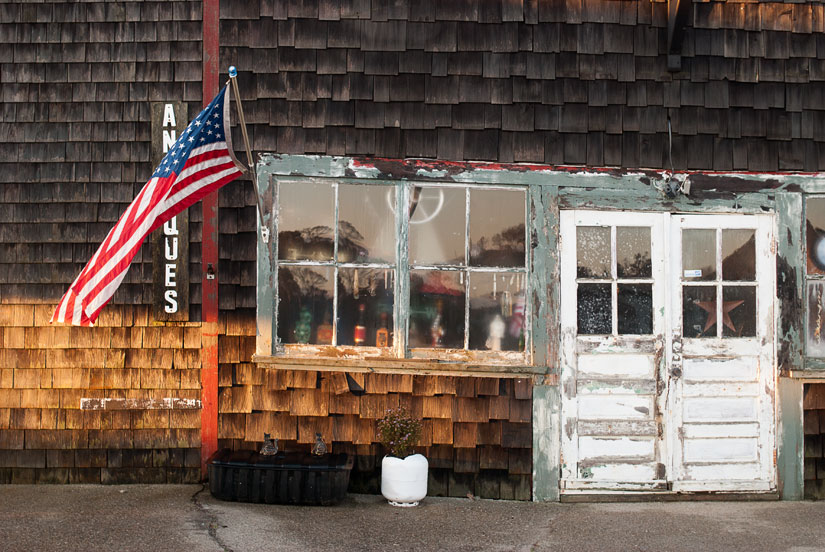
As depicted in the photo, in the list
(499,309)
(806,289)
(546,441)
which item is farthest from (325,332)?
(806,289)

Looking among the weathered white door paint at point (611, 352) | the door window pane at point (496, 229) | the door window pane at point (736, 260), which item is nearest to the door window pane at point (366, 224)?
the door window pane at point (496, 229)

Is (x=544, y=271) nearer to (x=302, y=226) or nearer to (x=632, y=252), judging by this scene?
(x=632, y=252)

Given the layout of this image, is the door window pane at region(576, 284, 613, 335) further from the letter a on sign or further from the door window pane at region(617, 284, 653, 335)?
the letter a on sign

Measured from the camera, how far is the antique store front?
496 centimetres

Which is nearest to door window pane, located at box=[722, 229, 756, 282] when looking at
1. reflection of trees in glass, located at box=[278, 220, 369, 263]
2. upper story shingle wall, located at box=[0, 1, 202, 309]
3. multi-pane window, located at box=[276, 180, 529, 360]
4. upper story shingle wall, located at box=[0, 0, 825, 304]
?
upper story shingle wall, located at box=[0, 0, 825, 304]

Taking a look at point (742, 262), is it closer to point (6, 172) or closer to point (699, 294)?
point (699, 294)

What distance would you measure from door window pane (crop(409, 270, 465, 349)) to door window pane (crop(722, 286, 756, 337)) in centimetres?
180

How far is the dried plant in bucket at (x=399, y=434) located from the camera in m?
4.79

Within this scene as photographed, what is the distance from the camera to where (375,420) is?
5023 mm

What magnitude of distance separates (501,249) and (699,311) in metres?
1.41

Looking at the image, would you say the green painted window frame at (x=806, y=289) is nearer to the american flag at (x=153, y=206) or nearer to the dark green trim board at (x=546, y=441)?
the dark green trim board at (x=546, y=441)

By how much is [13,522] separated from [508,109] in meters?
3.97

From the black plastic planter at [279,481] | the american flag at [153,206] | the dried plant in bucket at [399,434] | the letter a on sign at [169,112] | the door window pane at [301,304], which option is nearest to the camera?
the american flag at [153,206]

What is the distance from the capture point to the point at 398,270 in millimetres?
4965
